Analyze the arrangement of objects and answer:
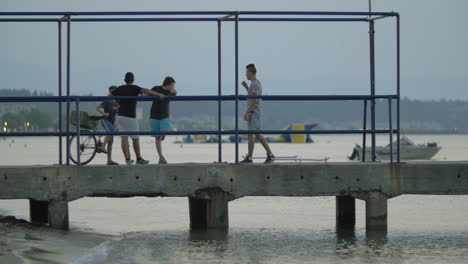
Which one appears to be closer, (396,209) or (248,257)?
(248,257)

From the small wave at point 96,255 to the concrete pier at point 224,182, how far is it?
3.03 feet

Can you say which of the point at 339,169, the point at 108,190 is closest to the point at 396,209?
the point at 339,169

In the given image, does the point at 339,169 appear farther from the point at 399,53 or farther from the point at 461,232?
the point at 461,232

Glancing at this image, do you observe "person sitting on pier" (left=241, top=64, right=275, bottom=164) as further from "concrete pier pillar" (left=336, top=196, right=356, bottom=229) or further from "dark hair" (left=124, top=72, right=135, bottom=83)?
"concrete pier pillar" (left=336, top=196, right=356, bottom=229)

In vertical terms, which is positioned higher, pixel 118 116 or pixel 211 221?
pixel 118 116

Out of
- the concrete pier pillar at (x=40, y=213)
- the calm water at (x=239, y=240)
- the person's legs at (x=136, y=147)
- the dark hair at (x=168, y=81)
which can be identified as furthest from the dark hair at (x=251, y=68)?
the concrete pier pillar at (x=40, y=213)

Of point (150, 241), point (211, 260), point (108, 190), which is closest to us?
point (211, 260)

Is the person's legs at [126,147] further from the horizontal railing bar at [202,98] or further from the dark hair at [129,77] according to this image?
the horizontal railing bar at [202,98]

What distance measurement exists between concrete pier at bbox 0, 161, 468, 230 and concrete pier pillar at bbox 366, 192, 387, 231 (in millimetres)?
10

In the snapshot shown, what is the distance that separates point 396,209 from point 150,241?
1181cm

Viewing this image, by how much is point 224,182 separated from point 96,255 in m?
2.69

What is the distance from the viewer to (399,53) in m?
14.6

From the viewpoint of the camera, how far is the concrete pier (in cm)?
1405

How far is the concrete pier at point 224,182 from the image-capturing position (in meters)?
14.1
